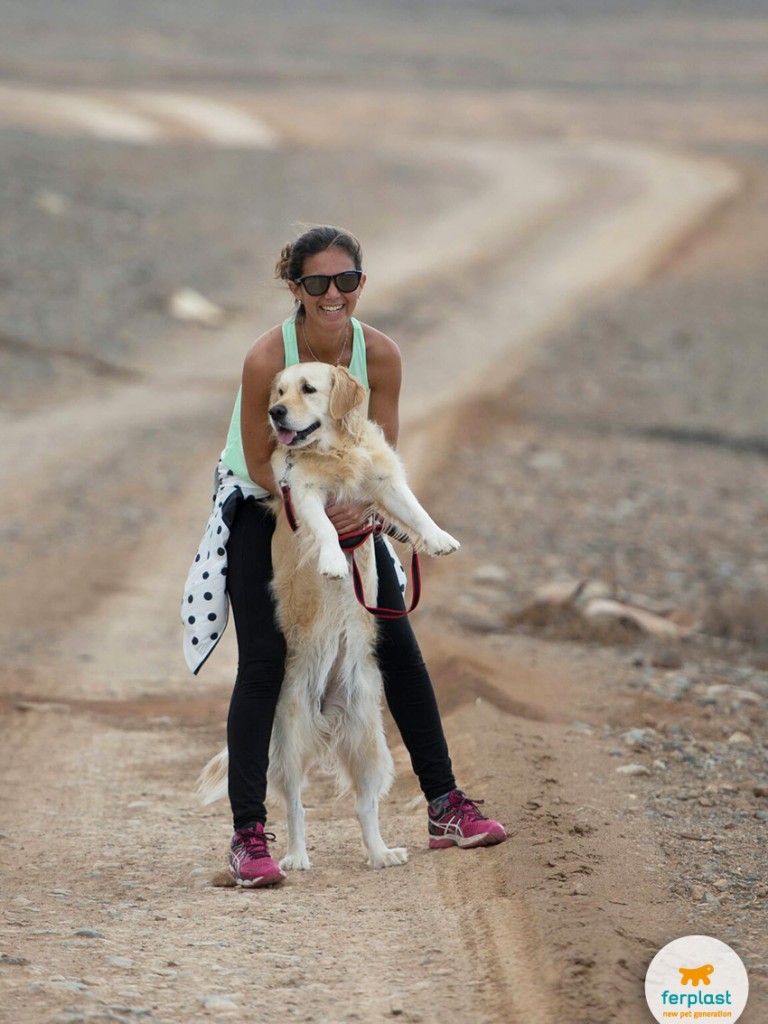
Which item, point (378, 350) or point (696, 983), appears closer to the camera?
point (696, 983)

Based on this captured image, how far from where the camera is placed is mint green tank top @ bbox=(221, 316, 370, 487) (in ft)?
16.9

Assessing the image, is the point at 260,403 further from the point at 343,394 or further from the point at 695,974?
the point at 695,974

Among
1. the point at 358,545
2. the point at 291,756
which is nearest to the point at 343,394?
the point at 358,545

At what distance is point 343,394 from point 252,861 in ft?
5.46

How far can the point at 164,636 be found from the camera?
31.6ft

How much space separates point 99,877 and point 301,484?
1631 mm

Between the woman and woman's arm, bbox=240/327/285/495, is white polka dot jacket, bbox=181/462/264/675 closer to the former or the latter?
the woman

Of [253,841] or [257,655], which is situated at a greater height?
[257,655]

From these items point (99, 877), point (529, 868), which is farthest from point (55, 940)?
point (529, 868)

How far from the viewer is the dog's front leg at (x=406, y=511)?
17.0ft

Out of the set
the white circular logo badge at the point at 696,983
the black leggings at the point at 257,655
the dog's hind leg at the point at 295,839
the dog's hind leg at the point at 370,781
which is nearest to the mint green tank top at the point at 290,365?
the black leggings at the point at 257,655

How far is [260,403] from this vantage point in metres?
5.14

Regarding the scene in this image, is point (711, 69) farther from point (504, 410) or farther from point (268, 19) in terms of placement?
point (504, 410)

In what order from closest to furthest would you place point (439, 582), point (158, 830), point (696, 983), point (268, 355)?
point (696, 983) → point (268, 355) → point (158, 830) → point (439, 582)
